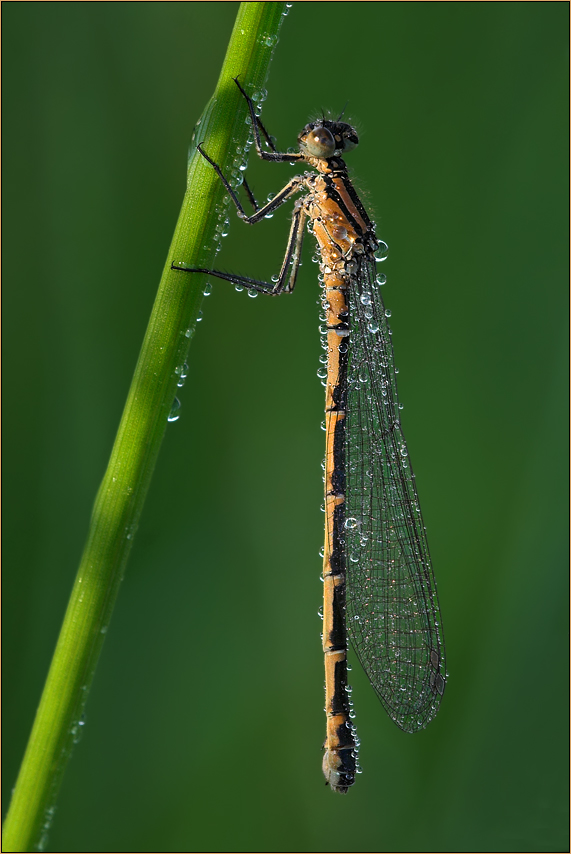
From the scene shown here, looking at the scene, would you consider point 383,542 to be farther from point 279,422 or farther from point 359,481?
point 279,422

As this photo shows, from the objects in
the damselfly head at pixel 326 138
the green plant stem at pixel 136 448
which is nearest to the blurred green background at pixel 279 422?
the damselfly head at pixel 326 138

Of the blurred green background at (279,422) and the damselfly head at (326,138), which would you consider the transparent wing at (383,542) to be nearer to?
the blurred green background at (279,422)

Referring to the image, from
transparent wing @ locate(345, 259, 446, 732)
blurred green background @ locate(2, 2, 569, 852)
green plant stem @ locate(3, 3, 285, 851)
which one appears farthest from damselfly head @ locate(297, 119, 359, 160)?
green plant stem @ locate(3, 3, 285, 851)

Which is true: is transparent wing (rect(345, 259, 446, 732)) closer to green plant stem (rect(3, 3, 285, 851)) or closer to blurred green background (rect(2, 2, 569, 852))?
blurred green background (rect(2, 2, 569, 852))

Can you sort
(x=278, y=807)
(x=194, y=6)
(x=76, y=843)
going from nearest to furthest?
1. (x=76, y=843)
2. (x=278, y=807)
3. (x=194, y=6)

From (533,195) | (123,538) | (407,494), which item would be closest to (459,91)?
(533,195)

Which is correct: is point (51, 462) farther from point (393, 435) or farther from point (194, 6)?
point (194, 6)
